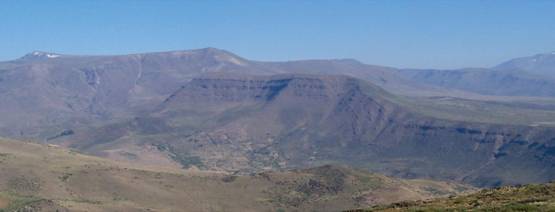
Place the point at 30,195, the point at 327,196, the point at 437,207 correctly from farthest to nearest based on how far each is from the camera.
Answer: the point at 327,196, the point at 30,195, the point at 437,207

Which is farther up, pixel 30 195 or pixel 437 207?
pixel 437 207

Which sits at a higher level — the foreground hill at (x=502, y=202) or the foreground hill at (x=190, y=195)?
the foreground hill at (x=502, y=202)

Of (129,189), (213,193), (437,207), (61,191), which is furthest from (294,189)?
(437,207)

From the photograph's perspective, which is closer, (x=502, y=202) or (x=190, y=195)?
(x=502, y=202)

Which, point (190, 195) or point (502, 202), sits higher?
point (502, 202)

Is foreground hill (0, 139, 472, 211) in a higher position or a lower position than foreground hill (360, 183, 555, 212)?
lower

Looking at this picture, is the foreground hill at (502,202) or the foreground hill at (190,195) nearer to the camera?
the foreground hill at (502,202)

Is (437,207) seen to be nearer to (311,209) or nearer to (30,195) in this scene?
(311,209)

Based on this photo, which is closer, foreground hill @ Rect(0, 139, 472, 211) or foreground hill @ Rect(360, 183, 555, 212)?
foreground hill @ Rect(360, 183, 555, 212)
